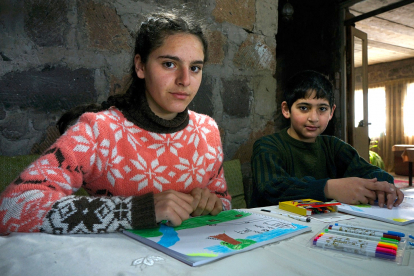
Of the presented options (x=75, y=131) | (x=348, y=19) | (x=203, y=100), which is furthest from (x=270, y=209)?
(x=348, y=19)

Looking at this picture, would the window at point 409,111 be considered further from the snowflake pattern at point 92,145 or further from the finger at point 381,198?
the snowflake pattern at point 92,145

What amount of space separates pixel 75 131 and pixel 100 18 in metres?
0.76

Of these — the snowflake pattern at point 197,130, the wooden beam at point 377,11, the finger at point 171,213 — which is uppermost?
the wooden beam at point 377,11

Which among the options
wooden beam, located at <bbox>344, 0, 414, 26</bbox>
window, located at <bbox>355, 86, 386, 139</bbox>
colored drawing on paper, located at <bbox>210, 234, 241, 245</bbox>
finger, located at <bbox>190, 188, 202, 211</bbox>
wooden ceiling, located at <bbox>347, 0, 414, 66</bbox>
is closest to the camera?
colored drawing on paper, located at <bbox>210, 234, 241, 245</bbox>

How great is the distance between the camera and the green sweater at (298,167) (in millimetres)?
1128

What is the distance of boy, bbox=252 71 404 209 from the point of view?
1201 mm

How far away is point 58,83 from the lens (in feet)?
4.22

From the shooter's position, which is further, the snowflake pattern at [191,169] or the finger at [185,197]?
the snowflake pattern at [191,169]

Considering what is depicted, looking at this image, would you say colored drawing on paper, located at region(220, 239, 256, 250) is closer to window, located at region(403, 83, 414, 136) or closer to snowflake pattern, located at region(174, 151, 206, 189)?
snowflake pattern, located at region(174, 151, 206, 189)

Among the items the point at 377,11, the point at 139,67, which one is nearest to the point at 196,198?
the point at 139,67

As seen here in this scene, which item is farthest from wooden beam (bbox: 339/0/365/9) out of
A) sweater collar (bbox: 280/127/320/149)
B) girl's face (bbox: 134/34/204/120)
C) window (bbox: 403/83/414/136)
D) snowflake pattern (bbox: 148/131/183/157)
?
window (bbox: 403/83/414/136)

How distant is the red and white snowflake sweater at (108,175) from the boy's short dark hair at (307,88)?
0.50m

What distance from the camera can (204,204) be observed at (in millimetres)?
820

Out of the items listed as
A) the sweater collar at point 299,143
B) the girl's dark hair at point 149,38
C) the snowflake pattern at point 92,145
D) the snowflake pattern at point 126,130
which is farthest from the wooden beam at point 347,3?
the snowflake pattern at point 92,145
